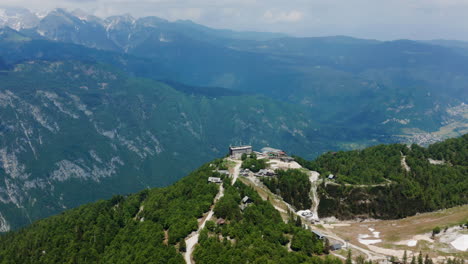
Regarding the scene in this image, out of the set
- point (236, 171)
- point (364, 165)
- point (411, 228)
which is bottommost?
point (411, 228)

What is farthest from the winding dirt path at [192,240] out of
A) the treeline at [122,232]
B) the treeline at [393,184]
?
the treeline at [393,184]

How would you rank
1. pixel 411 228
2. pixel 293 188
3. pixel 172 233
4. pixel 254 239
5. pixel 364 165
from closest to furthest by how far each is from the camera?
pixel 254 239
pixel 172 233
pixel 411 228
pixel 293 188
pixel 364 165

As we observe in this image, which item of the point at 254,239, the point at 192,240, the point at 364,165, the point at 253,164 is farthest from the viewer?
the point at 364,165

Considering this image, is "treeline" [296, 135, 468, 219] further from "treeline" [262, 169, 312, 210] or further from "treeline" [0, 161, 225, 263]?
"treeline" [0, 161, 225, 263]

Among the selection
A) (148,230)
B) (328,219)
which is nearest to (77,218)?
(148,230)

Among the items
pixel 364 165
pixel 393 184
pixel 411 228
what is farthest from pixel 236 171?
pixel 411 228

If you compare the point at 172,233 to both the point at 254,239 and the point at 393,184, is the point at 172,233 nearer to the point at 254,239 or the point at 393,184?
the point at 254,239

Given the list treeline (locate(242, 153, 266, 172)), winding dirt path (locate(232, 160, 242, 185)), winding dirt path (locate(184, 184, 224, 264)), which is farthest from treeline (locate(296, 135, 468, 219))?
winding dirt path (locate(184, 184, 224, 264))
